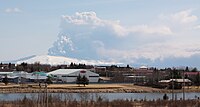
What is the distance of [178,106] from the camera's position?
2978 cm

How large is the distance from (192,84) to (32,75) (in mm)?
35428

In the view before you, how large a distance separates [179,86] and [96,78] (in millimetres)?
32487

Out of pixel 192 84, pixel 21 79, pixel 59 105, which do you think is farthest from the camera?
Answer: pixel 21 79

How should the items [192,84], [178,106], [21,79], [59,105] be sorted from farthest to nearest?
[21,79] → [192,84] → [178,106] → [59,105]

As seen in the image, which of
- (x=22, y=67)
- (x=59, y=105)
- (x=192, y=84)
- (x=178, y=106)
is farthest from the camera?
(x=22, y=67)

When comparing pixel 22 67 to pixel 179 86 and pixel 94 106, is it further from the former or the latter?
pixel 94 106

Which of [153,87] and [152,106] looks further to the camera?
[153,87]

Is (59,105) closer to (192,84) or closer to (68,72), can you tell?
(192,84)

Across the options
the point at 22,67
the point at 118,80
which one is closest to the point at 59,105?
the point at 118,80

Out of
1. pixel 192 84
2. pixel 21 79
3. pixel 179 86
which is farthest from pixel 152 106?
pixel 21 79

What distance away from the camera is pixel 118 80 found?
4262 inches

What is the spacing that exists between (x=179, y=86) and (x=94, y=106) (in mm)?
48262

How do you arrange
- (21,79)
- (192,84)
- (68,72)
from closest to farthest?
(192,84), (21,79), (68,72)

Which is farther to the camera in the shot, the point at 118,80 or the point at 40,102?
the point at 118,80
